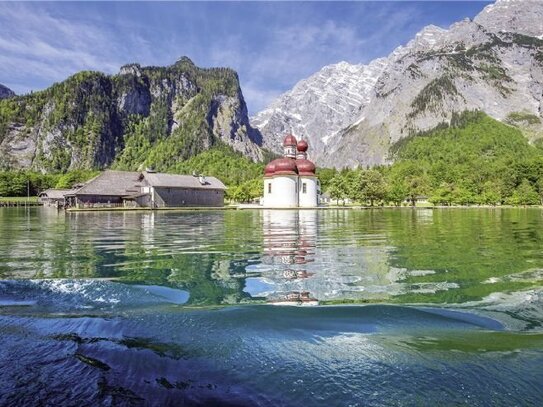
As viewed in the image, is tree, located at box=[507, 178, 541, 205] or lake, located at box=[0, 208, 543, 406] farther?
tree, located at box=[507, 178, 541, 205]

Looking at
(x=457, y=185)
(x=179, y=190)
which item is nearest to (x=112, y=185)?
(x=179, y=190)

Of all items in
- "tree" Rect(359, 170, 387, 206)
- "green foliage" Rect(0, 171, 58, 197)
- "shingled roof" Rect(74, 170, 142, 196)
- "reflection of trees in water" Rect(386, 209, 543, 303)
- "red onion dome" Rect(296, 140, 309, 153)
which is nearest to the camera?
"reflection of trees in water" Rect(386, 209, 543, 303)

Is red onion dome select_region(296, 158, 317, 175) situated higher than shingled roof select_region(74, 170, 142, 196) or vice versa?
red onion dome select_region(296, 158, 317, 175)

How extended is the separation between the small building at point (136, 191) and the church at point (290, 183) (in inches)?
621

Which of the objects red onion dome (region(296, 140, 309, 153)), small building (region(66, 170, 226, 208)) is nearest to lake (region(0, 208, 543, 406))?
small building (region(66, 170, 226, 208))

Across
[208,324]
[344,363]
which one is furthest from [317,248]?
[344,363]

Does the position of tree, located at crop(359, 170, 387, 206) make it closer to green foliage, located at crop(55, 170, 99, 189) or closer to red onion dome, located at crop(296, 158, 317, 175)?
red onion dome, located at crop(296, 158, 317, 175)

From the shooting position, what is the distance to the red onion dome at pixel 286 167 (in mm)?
90750

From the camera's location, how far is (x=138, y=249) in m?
20.2

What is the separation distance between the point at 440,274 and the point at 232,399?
9719 mm

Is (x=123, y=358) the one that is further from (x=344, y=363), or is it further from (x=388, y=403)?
(x=388, y=403)

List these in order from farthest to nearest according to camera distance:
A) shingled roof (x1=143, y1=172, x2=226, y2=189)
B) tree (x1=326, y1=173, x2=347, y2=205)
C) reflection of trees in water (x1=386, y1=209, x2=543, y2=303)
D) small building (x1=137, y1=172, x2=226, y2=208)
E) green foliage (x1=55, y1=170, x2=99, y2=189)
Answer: green foliage (x1=55, y1=170, x2=99, y2=189)
tree (x1=326, y1=173, x2=347, y2=205)
shingled roof (x1=143, y1=172, x2=226, y2=189)
small building (x1=137, y1=172, x2=226, y2=208)
reflection of trees in water (x1=386, y1=209, x2=543, y2=303)

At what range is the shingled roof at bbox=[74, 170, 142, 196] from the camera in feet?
281

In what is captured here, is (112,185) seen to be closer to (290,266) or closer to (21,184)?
(290,266)
